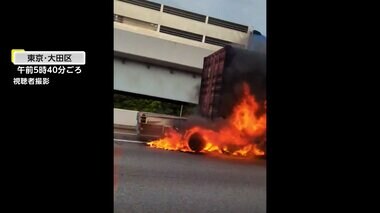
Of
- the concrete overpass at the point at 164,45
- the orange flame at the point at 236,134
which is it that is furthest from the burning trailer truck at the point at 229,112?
the concrete overpass at the point at 164,45

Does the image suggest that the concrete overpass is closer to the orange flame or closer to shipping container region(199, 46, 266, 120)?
shipping container region(199, 46, 266, 120)

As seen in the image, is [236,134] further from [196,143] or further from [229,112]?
[196,143]

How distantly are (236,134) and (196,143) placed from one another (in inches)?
24.5

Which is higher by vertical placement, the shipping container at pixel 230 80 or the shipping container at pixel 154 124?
the shipping container at pixel 230 80

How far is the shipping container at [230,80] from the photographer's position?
11.9 ft

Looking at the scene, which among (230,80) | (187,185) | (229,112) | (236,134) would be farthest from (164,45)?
(187,185)

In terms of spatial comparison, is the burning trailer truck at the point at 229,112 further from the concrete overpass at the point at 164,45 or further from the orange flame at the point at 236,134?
the concrete overpass at the point at 164,45

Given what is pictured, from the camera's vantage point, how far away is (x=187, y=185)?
12.2ft

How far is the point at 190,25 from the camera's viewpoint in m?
3.73
